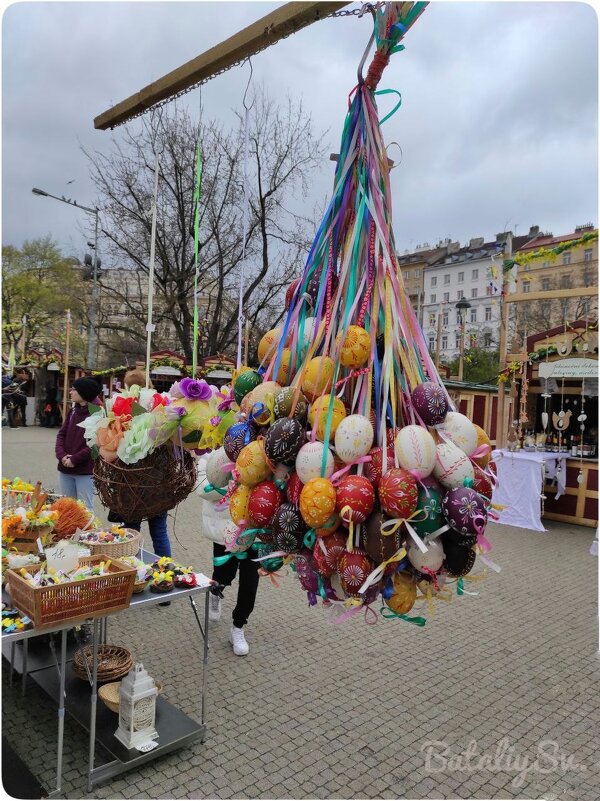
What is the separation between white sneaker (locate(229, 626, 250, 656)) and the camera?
3.98 m

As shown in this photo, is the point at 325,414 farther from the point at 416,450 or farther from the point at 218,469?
the point at 218,469

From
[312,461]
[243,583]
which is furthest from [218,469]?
[243,583]

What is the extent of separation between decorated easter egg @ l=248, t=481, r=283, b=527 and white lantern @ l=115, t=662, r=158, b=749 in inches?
60.4

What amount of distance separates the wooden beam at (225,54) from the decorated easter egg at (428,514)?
60.9 inches

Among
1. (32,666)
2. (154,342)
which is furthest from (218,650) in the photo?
(154,342)

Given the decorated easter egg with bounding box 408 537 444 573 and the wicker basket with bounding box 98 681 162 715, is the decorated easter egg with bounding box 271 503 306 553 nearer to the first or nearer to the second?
the decorated easter egg with bounding box 408 537 444 573

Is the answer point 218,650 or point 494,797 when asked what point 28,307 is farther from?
point 494,797

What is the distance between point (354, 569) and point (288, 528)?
0.24 m

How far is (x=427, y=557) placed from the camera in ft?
5.48

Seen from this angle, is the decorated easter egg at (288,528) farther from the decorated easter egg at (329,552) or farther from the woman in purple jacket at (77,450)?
the woman in purple jacket at (77,450)

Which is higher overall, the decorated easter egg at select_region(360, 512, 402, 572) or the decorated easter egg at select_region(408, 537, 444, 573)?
the decorated easter egg at select_region(360, 512, 402, 572)

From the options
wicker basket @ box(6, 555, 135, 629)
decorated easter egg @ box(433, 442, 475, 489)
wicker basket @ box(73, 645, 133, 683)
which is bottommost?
wicker basket @ box(73, 645, 133, 683)

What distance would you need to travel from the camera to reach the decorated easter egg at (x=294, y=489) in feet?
5.81

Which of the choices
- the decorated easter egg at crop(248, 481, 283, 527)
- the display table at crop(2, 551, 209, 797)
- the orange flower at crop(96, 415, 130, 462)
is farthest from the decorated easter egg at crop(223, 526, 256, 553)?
the orange flower at crop(96, 415, 130, 462)
